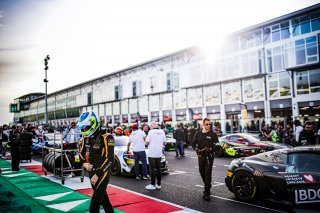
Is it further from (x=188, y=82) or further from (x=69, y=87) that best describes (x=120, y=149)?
(x=69, y=87)

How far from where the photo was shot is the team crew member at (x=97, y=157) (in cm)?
432

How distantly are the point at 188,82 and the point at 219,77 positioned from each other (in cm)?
615

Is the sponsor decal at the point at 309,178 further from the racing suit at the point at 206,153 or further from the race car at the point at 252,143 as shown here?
the race car at the point at 252,143

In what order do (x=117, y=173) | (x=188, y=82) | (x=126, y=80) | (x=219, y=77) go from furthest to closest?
(x=126, y=80), (x=188, y=82), (x=219, y=77), (x=117, y=173)

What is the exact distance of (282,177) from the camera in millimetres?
5652

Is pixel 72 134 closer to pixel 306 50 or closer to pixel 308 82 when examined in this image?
pixel 308 82

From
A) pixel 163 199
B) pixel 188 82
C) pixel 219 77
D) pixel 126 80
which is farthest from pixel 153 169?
pixel 126 80

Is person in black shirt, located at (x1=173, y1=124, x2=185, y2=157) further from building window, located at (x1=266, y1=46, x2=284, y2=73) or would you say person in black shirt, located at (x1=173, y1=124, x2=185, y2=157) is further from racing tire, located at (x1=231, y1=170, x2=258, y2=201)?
building window, located at (x1=266, y1=46, x2=284, y2=73)

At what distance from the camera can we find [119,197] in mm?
7156

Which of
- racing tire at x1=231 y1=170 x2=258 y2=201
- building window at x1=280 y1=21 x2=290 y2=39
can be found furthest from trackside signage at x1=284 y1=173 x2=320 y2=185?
building window at x1=280 y1=21 x2=290 y2=39

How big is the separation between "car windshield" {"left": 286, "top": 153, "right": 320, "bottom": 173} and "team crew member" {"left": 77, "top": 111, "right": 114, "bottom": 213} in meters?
2.94

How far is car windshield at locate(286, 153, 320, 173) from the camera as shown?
4578 millimetres

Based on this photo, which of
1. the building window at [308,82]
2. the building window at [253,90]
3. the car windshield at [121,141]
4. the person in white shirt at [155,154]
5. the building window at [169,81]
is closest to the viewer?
the person in white shirt at [155,154]

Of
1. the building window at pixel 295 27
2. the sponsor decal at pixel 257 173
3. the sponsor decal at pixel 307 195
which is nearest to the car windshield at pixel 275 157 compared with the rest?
the sponsor decal at pixel 257 173
